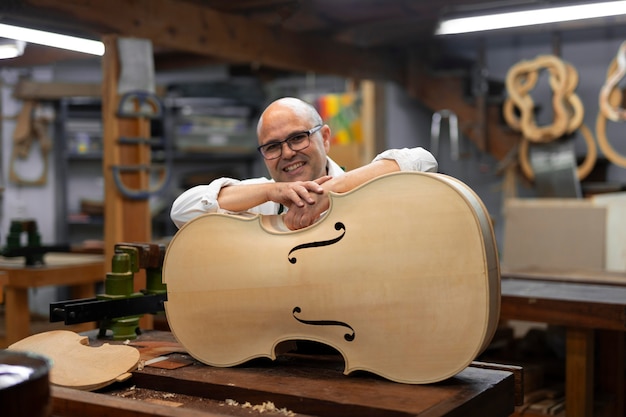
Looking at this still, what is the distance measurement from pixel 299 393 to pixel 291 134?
3.29 ft

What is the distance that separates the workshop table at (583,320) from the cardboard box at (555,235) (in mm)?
1139

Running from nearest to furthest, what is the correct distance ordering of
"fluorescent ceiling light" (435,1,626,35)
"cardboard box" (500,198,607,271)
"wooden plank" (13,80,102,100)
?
"cardboard box" (500,198,607,271) < "fluorescent ceiling light" (435,1,626,35) < "wooden plank" (13,80,102,100)

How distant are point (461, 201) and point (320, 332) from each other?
0.46m

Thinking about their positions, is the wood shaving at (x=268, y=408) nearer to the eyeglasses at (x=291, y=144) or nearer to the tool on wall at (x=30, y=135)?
the eyeglasses at (x=291, y=144)

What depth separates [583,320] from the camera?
2.80 metres

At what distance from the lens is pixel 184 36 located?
187 inches

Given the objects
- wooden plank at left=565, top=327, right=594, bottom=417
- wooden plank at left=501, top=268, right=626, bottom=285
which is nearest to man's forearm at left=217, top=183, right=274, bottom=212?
wooden plank at left=565, top=327, right=594, bottom=417

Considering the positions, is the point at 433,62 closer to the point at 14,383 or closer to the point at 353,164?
the point at 353,164

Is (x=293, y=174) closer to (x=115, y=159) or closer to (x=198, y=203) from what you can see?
(x=198, y=203)

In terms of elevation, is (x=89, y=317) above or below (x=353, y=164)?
below

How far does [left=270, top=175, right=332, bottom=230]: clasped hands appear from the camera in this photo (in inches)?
74.9

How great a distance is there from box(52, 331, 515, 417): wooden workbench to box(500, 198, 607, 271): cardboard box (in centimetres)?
299

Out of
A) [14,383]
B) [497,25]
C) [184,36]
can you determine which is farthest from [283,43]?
[14,383]

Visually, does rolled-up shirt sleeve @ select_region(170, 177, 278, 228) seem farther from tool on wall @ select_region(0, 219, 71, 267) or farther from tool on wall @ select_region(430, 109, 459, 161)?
tool on wall @ select_region(430, 109, 459, 161)
